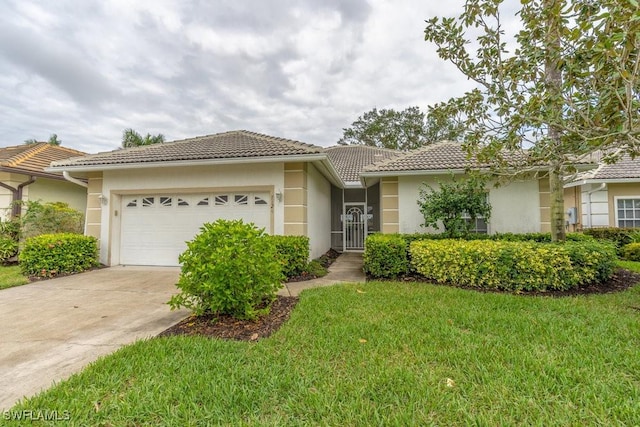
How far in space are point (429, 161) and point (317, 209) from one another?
450cm

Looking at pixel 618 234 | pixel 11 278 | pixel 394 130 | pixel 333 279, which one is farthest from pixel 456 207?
pixel 394 130

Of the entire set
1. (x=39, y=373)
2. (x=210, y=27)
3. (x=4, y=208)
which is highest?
(x=210, y=27)

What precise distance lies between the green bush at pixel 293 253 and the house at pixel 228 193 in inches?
28.9

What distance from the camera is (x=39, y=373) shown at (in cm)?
296

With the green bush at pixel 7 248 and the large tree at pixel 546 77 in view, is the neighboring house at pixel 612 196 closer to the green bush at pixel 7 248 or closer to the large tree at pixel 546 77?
the large tree at pixel 546 77

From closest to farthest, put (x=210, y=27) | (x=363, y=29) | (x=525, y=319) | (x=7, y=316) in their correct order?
(x=525, y=319)
(x=7, y=316)
(x=210, y=27)
(x=363, y=29)

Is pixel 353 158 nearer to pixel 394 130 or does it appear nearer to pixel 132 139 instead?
pixel 394 130

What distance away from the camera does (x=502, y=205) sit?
368 inches

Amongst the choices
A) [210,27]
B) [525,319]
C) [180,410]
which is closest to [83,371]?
[180,410]

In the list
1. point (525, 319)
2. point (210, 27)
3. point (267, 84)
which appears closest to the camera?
point (525, 319)

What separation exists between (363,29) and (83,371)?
11.8 metres

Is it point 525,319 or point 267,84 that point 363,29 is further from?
point 525,319

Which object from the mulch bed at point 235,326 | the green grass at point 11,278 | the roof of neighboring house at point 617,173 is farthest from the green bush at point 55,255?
the roof of neighboring house at point 617,173

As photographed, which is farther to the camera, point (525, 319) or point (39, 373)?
point (525, 319)
